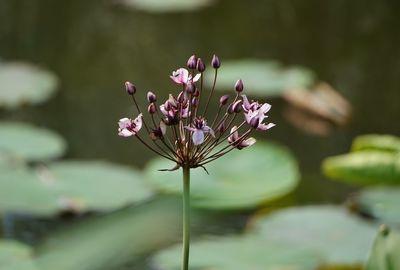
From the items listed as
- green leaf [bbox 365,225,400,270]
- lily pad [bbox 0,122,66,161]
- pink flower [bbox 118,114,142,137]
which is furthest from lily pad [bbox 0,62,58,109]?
pink flower [bbox 118,114,142,137]

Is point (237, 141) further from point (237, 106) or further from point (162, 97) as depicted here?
point (162, 97)

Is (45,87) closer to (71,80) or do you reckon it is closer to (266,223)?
(71,80)

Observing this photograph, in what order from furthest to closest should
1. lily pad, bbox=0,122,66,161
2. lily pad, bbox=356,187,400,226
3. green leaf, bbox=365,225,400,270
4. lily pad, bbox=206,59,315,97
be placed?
1. lily pad, bbox=206,59,315,97
2. lily pad, bbox=0,122,66,161
3. lily pad, bbox=356,187,400,226
4. green leaf, bbox=365,225,400,270

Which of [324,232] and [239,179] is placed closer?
[324,232]

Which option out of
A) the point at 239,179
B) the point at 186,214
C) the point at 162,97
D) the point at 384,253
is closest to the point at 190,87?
the point at 186,214

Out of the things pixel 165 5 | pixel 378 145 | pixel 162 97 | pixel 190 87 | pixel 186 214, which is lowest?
pixel 186 214

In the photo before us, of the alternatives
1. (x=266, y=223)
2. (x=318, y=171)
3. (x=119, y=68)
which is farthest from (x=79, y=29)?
(x=266, y=223)

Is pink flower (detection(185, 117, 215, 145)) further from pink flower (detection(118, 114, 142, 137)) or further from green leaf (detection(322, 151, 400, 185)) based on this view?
green leaf (detection(322, 151, 400, 185))
